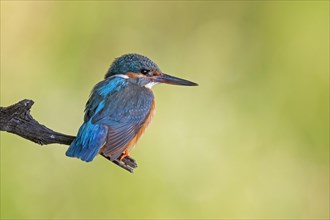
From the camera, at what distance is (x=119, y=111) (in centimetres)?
325

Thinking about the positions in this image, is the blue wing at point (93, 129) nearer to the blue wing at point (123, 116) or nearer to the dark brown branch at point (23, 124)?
the blue wing at point (123, 116)

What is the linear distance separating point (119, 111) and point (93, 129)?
21 cm

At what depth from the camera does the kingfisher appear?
2.99m

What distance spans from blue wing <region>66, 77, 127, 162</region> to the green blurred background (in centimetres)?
Answer: 123

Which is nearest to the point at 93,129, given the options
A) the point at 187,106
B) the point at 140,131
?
the point at 140,131

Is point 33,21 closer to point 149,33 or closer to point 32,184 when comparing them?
point 149,33

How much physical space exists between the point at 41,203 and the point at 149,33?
4.53 feet

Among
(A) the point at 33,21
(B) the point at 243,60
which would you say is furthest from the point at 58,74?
(B) the point at 243,60

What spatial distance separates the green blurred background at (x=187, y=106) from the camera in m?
4.51

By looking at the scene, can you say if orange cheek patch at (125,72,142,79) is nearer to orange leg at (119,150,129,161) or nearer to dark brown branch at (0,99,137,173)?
orange leg at (119,150,129,161)

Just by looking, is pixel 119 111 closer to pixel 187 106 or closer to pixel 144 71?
pixel 144 71

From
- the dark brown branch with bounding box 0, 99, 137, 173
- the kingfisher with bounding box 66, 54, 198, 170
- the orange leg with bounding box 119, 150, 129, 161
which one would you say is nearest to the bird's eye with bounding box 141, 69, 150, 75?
the kingfisher with bounding box 66, 54, 198, 170

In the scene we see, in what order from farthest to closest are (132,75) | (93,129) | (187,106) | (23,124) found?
(187,106), (132,75), (93,129), (23,124)

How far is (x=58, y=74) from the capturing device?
16.1 ft
